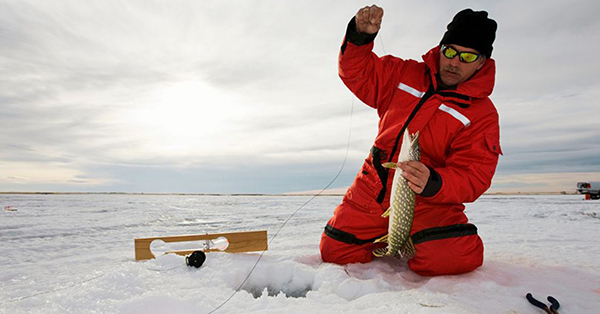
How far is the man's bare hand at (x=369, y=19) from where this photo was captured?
2.46 meters

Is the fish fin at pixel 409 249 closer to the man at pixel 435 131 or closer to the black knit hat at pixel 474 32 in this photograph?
the man at pixel 435 131

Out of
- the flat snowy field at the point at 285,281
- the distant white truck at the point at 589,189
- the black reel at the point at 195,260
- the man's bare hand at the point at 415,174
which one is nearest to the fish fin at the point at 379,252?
the flat snowy field at the point at 285,281

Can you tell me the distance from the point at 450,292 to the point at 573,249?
2304 mm

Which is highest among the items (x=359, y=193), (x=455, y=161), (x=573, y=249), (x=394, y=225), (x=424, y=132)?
(x=424, y=132)

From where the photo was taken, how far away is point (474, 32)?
2.62 m

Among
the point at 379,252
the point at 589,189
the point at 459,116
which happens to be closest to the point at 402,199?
the point at 379,252

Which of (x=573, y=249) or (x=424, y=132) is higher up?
(x=424, y=132)

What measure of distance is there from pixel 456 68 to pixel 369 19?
0.81 meters

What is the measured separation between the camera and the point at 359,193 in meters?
3.02

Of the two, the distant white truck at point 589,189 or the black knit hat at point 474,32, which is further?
the distant white truck at point 589,189

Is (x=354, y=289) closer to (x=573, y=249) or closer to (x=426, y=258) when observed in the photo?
(x=426, y=258)

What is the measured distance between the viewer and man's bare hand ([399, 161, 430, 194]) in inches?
91.9

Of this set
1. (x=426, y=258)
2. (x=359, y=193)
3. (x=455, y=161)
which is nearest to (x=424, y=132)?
(x=455, y=161)

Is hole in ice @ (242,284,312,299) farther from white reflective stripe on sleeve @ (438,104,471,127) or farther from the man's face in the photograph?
the man's face
